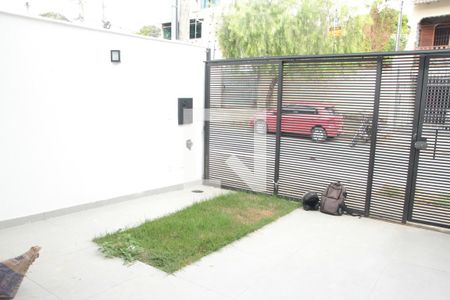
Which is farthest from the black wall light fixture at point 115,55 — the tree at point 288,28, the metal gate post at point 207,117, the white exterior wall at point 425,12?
the white exterior wall at point 425,12

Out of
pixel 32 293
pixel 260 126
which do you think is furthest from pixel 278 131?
pixel 32 293

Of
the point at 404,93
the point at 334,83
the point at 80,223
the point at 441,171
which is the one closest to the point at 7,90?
the point at 80,223

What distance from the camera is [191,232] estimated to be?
4117mm

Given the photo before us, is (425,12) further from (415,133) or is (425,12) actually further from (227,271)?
(227,271)

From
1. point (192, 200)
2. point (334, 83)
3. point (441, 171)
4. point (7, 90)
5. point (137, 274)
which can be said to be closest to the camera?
point (137, 274)

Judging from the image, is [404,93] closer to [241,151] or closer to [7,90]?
[241,151]

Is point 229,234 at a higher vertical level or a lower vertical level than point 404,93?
lower

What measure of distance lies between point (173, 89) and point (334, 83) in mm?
2583

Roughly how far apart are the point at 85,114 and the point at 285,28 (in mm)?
9380

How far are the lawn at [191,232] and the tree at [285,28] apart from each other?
8.39 m

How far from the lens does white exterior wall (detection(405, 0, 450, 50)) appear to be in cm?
1365

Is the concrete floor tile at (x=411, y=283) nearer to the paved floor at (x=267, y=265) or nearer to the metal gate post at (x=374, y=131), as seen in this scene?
the paved floor at (x=267, y=265)

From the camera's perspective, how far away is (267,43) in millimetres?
12500

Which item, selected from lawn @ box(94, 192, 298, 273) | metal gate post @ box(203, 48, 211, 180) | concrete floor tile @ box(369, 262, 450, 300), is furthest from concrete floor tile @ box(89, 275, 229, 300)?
metal gate post @ box(203, 48, 211, 180)
